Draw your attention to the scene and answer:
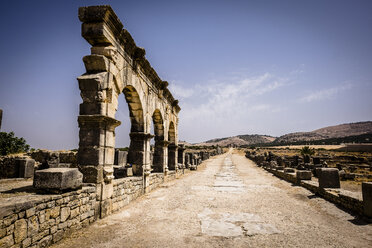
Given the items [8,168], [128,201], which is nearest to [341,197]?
[128,201]

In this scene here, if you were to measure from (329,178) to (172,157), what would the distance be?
9.02 metres

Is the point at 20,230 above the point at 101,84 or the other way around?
the other way around

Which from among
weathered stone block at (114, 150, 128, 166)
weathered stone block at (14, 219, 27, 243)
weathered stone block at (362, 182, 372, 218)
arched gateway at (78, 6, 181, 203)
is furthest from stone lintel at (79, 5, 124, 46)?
weathered stone block at (362, 182, 372, 218)

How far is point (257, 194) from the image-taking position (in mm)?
8070

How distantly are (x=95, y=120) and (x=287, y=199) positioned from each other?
6.73 meters

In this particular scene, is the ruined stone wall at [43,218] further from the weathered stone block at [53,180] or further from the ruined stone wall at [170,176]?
the ruined stone wall at [170,176]

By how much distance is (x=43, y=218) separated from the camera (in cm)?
342

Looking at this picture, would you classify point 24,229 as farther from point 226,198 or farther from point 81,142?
point 226,198

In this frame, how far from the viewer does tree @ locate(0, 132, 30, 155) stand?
23106 mm

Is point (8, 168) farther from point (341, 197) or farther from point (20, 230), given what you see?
point (341, 197)

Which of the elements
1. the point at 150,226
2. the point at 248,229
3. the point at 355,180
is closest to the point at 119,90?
the point at 150,226

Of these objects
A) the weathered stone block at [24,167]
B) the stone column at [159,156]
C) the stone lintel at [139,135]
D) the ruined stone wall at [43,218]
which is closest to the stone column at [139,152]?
the stone lintel at [139,135]

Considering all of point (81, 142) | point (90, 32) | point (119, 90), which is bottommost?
point (81, 142)

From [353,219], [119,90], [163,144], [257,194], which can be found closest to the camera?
[353,219]
